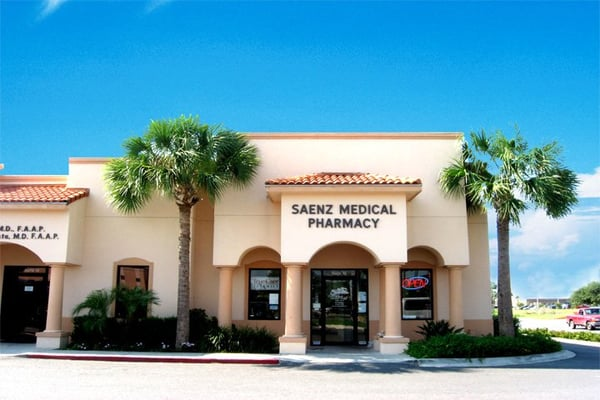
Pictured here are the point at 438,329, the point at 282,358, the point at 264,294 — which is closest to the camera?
the point at 282,358

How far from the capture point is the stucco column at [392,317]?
17000 millimetres

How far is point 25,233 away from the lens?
18.6 m

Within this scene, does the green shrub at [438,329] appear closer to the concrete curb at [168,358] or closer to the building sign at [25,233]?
the concrete curb at [168,358]

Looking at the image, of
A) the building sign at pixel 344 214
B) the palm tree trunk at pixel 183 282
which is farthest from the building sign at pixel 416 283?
the palm tree trunk at pixel 183 282

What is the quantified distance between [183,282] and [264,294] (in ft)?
11.0

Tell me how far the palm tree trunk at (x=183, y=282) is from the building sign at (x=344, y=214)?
11.6 feet

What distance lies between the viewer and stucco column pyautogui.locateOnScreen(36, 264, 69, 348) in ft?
59.4

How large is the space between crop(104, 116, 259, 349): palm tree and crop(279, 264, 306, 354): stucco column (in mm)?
3181

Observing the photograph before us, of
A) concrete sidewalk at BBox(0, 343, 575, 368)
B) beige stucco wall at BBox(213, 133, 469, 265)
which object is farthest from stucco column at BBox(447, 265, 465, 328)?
concrete sidewalk at BBox(0, 343, 575, 368)

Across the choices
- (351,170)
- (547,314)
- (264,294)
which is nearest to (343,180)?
(351,170)

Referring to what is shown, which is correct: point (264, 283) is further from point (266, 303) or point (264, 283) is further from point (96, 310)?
point (96, 310)

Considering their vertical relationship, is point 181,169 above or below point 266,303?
above

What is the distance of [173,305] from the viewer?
63.6 ft

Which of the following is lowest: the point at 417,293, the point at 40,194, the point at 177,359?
the point at 177,359
